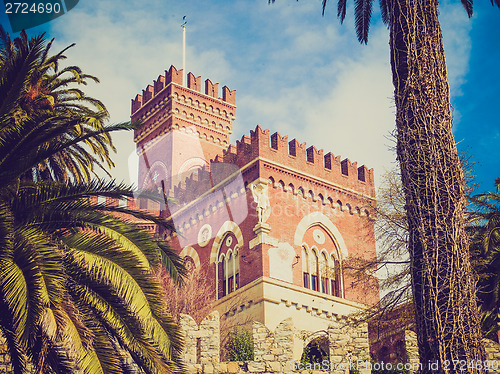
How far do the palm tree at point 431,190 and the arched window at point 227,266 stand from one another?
17795 millimetres

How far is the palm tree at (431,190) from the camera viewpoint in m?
10.1

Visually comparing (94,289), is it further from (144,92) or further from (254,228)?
(144,92)

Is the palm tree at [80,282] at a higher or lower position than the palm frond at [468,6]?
lower

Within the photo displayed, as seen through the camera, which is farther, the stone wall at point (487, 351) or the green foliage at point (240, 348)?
the green foliage at point (240, 348)

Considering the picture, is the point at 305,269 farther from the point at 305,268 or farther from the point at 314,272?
the point at 314,272

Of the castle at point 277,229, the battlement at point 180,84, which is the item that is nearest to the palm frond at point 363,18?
the castle at point 277,229

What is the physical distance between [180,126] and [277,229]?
11581 millimetres

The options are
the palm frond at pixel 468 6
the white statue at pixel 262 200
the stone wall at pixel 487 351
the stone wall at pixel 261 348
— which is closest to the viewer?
the stone wall at pixel 487 351

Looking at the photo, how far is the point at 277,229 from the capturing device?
29.0 m

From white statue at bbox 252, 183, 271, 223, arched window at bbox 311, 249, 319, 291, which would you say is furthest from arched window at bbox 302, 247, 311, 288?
white statue at bbox 252, 183, 271, 223

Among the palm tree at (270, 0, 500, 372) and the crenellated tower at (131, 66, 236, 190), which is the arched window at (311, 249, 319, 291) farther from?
the palm tree at (270, 0, 500, 372)

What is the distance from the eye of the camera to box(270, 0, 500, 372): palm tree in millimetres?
10117

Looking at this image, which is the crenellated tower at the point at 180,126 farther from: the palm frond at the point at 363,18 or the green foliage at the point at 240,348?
the palm frond at the point at 363,18

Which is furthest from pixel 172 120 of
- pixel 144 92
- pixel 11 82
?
pixel 11 82
